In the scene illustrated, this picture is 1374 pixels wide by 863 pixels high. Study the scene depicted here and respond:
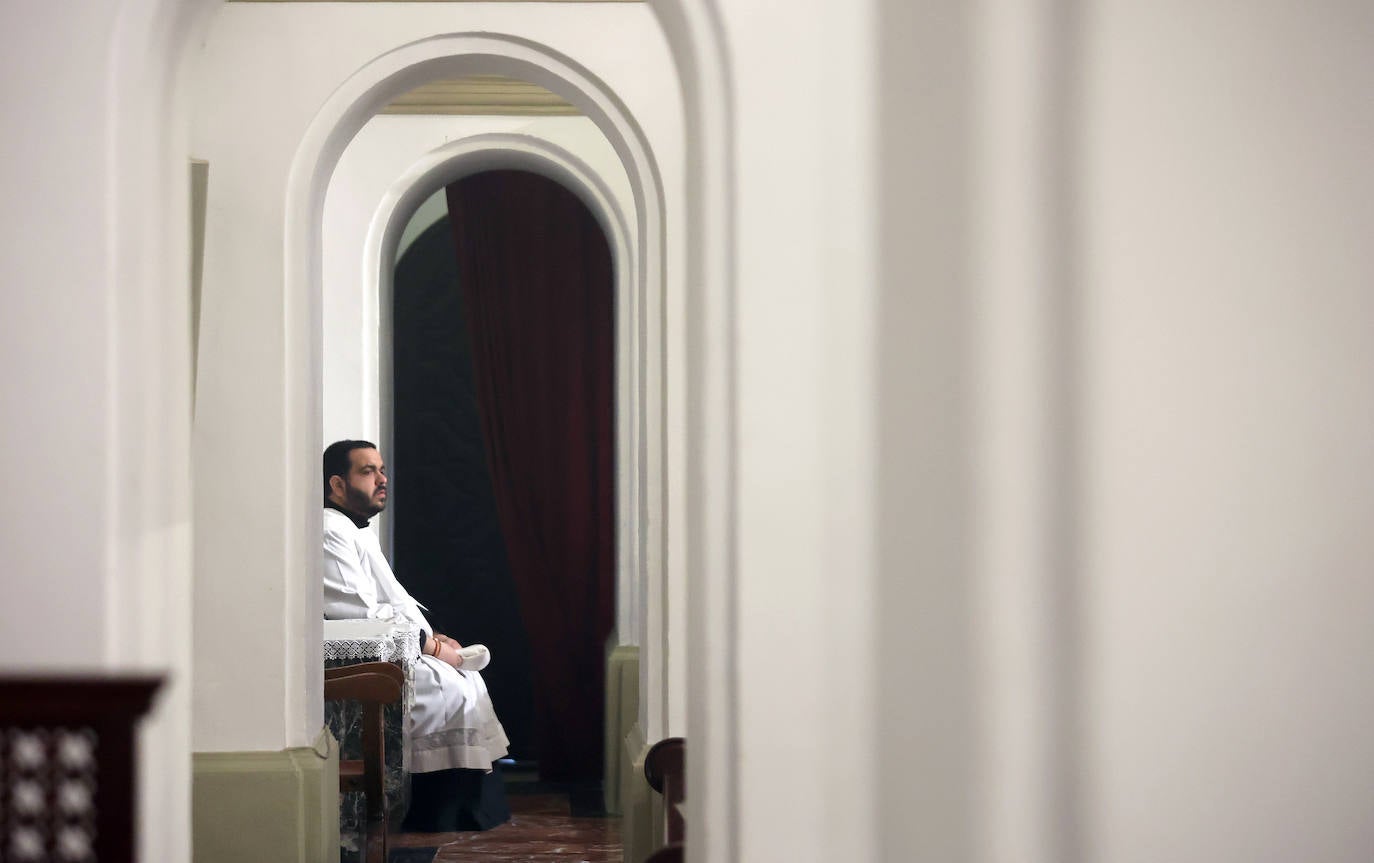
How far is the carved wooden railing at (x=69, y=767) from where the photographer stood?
177cm

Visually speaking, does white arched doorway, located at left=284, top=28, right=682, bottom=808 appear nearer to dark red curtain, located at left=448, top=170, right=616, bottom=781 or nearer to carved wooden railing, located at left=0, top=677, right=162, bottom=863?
dark red curtain, located at left=448, top=170, right=616, bottom=781

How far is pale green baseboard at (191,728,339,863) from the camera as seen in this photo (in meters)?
4.79

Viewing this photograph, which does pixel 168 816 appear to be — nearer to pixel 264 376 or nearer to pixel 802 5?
pixel 802 5

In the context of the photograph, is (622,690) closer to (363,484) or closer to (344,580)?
(344,580)

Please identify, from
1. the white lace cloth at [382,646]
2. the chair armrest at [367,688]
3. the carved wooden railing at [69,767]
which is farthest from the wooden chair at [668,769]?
the carved wooden railing at [69,767]

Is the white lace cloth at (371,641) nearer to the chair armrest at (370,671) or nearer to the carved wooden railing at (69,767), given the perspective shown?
the chair armrest at (370,671)

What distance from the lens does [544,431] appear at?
8930 millimetres

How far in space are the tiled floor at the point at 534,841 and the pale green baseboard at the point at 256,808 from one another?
164 cm

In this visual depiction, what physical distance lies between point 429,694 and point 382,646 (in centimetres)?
64

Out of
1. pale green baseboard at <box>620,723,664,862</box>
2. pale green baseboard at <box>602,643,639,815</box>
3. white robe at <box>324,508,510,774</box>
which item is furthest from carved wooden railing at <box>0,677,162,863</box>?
pale green baseboard at <box>602,643,639,815</box>

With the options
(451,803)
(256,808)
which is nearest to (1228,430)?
(256,808)

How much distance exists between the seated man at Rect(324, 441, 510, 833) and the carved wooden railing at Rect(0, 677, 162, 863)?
487cm

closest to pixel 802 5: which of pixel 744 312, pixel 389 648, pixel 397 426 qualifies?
pixel 744 312

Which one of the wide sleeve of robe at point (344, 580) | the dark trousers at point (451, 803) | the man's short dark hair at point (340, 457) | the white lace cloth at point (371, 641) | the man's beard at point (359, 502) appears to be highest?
the man's short dark hair at point (340, 457)
